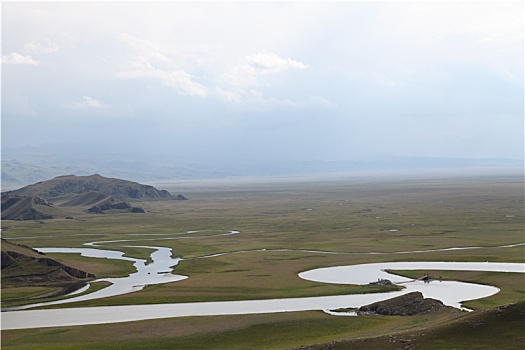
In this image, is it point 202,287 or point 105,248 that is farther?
point 105,248

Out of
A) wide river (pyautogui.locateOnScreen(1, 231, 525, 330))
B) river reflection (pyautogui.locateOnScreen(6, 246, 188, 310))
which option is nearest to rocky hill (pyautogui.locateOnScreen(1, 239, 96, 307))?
river reflection (pyautogui.locateOnScreen(6, 246, 188, 310))

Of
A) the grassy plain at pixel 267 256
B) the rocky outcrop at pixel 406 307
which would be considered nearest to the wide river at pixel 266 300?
the grassy plain at pixel 267 256

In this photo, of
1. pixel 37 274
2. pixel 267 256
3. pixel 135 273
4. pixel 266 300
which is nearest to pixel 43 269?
pixel 37 274

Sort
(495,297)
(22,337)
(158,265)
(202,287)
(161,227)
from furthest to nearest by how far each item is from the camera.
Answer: (161,227) → (158,265) → (202,287) → (495,297) → (22,337)

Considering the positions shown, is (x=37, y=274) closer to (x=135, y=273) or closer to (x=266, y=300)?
(x=135, y=273)

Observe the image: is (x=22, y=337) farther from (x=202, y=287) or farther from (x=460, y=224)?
(x=460, y=224)

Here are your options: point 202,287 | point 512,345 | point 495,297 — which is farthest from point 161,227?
point 512,345

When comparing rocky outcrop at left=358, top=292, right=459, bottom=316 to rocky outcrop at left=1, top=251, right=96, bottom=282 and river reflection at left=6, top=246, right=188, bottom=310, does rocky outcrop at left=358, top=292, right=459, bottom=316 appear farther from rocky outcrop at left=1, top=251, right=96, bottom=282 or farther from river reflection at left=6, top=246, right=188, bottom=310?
rocky outcrop at left=1, top=251, right=96, bottom=282
